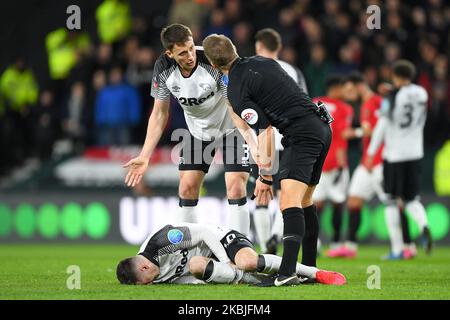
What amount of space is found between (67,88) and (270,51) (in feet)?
27.3

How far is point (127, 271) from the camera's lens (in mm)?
8328

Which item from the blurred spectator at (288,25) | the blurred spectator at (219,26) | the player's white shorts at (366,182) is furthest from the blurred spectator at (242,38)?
the player's white shorts at (366,182)

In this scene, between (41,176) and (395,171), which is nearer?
(395,171)

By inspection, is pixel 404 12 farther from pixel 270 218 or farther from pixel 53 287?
pixel 53 287

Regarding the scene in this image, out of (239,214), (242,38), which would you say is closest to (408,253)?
(239,214)

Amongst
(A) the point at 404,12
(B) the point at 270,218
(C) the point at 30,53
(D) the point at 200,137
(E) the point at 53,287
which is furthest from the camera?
(C) the point at 30,53

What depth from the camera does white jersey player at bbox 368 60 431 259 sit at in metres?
12.9

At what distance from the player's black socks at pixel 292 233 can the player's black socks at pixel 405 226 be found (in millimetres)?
5570

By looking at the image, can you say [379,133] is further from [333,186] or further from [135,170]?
[135,170]

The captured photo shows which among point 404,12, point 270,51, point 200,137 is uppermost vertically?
point 404,12

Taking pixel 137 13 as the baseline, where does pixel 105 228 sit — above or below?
below

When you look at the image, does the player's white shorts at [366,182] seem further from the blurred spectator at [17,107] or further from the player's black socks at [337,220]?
the blurred spectator at [17,107]

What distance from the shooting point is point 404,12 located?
1770 centimetres

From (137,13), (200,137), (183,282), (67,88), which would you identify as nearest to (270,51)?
(200,137)
